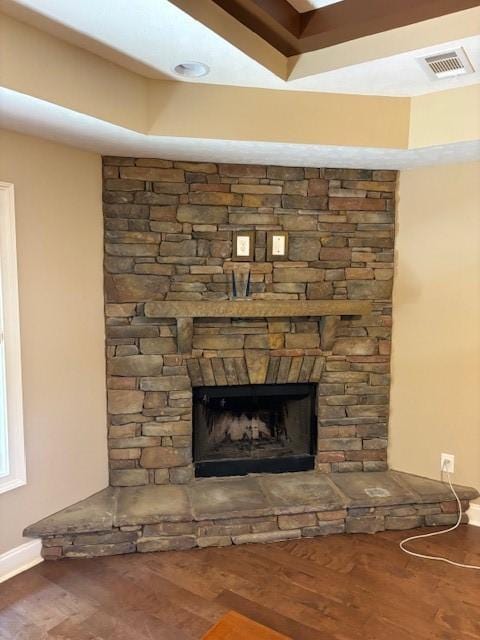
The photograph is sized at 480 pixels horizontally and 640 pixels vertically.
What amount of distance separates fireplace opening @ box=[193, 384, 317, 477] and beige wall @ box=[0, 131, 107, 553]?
0.64m

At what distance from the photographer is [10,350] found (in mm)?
2357

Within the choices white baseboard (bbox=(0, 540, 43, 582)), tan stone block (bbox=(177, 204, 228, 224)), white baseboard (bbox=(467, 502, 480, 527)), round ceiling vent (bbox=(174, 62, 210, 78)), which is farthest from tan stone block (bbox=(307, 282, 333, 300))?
white baseboard (bbox=(0, 540, 43, 582))

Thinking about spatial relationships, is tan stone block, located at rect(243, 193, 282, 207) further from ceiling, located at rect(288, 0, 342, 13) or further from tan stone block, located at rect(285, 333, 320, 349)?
ceiling, located at rect(288, 0, 342, 13)

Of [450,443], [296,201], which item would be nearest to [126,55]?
[296,201]

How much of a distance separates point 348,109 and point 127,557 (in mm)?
2613

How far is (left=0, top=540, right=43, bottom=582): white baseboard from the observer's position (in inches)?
91.8

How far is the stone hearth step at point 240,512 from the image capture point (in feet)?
8.20

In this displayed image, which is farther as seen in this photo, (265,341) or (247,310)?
(265,341)

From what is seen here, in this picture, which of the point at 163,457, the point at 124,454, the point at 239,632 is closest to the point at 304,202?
the point at 163,457

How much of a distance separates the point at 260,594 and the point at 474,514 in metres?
1.50

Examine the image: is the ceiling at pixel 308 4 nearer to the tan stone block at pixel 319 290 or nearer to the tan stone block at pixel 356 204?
the tan stone block at pixel 356 204

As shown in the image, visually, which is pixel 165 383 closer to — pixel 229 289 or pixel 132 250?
pixel 229 289

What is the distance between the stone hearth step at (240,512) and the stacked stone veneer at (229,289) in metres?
0.20

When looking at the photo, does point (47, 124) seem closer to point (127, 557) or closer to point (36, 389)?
point (36, 389)
